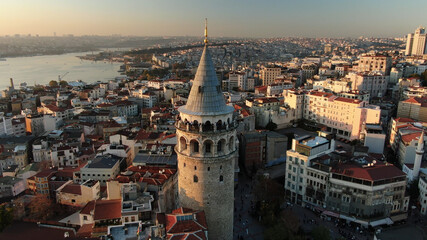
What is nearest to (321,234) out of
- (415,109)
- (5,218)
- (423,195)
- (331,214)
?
(331,214)

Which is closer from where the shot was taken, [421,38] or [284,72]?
[284,72]

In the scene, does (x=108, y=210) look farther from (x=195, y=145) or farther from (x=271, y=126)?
(x=271, y=126)

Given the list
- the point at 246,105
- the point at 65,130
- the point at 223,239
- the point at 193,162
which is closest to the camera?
the point at 193,162

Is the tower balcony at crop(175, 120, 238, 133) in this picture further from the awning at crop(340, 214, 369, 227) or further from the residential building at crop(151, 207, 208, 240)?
the awning at crop(340, 214, 369, 227)

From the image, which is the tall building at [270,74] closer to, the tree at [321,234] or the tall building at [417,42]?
the tree at [321,234]

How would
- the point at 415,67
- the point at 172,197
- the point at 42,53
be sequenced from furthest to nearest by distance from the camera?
the point at 42,53 < the point at 415,67 < the point at 172,197

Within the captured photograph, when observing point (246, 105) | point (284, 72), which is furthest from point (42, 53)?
point (246, 105)

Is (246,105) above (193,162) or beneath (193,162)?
beneath

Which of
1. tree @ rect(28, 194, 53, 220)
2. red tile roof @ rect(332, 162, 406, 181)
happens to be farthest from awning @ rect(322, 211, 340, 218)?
tree @ rect(28, 194, 53, 220)

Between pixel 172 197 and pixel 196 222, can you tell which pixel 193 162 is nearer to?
pixel 196 222
